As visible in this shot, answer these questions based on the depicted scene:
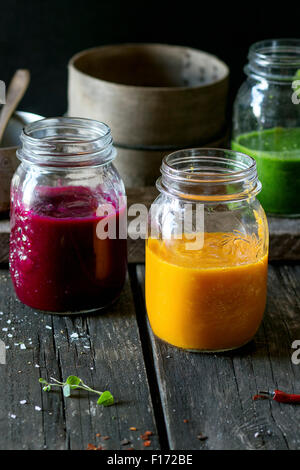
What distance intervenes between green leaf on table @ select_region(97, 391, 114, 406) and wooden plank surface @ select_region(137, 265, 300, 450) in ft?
0.32

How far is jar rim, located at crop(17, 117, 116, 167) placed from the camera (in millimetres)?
1526

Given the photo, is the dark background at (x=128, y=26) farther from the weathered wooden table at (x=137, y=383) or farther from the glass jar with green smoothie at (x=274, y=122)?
the weathered wooden table at (x=137, y=383)

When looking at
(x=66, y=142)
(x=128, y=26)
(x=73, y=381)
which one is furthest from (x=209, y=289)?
(x=128, y=26)

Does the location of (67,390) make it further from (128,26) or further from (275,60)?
(128,26)

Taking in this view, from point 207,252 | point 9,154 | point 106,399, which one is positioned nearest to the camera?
point 106,399

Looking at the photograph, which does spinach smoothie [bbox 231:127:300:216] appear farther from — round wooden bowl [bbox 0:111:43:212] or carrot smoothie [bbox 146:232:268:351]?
round wooden bowl [bbox 0:111:43:212]

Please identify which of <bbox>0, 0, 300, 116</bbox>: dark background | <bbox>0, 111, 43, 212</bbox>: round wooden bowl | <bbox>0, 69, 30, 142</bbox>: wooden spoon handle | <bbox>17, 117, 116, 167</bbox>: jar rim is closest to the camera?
<bbox>17, 117, 116, 167</bbox>: jar rim

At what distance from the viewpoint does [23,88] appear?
1.98m

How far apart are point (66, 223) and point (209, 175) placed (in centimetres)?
31

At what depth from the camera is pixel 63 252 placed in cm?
155

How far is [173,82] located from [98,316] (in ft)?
3.14

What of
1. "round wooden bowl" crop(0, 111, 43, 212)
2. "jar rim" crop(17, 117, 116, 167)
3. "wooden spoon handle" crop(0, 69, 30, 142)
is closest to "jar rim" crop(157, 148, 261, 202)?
"jar rim" crop(17, 117, 116, 167)

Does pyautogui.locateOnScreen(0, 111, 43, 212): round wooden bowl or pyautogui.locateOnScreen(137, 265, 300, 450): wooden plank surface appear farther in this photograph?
pyautogui.locateOnScreen(0, 111, 43, 212): round wooden bowl
